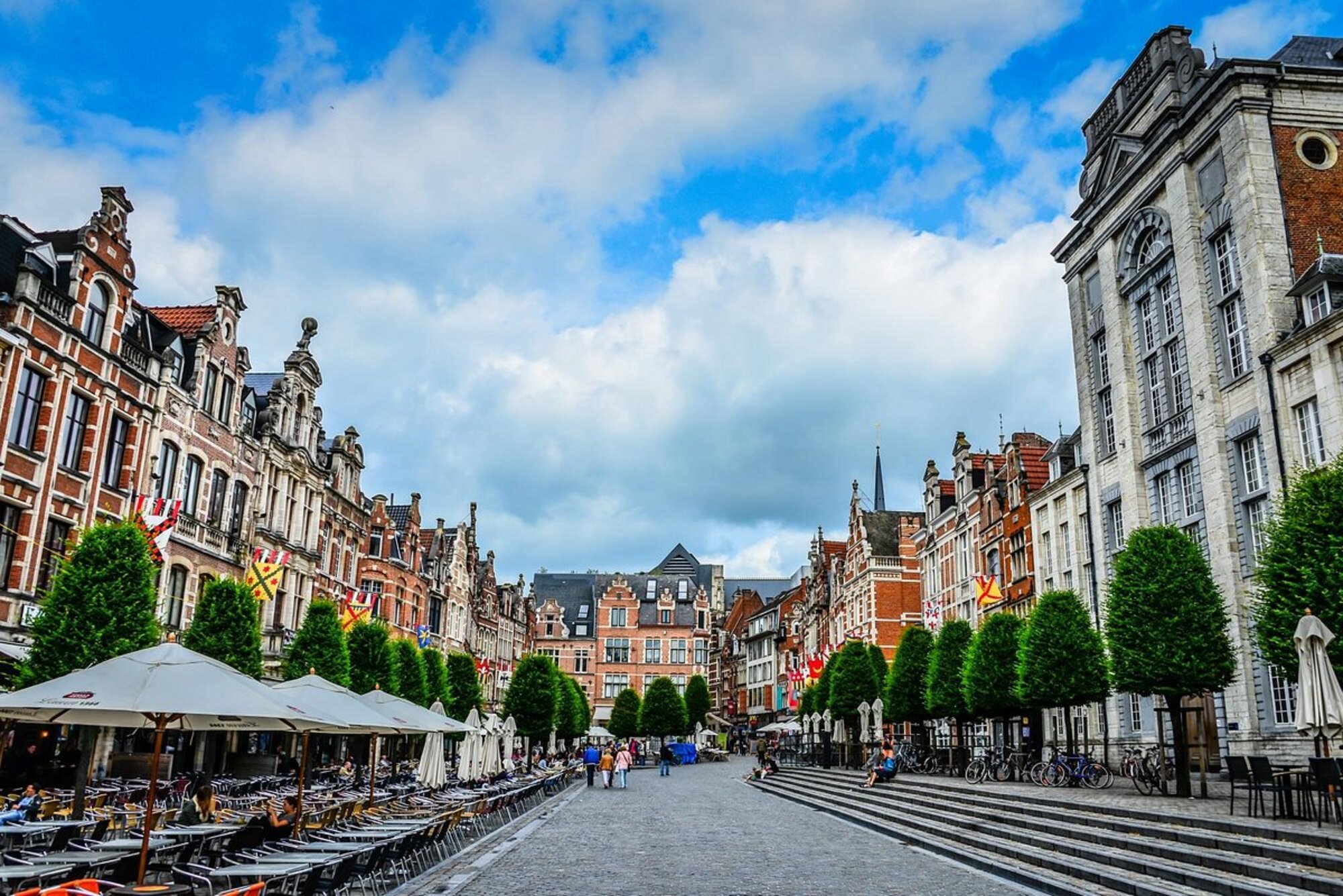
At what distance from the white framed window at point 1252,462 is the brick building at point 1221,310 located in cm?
5

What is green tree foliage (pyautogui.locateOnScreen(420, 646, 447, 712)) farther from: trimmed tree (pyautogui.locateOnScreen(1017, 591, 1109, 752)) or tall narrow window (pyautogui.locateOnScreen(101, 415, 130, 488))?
trimmed tree (pyautogui.locateOnScreen(1017, 591, 1109, 752))

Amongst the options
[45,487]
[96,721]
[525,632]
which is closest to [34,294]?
[45,487]

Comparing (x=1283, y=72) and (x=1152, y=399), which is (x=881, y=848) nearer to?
(x=1152, y=399)

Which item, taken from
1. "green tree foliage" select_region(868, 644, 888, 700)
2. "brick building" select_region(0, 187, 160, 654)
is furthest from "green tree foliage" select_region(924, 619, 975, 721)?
"brick building" select_region(0, 187, 160, 654)

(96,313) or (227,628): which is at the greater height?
(96,313)

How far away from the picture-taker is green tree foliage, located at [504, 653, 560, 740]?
5656cm

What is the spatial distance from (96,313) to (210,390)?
6444mm

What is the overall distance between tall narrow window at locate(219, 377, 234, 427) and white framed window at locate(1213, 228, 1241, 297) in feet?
106

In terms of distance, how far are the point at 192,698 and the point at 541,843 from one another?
10.8 metres

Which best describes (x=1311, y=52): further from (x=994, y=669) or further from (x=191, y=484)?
(x=191, y=484)

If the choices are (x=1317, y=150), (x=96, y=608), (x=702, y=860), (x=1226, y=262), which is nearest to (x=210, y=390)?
(x=96, y=608)

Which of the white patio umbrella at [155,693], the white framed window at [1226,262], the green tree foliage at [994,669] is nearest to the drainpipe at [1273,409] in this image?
the white framed window at [1226,262]

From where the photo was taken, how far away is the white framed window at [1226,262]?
26.7 meters

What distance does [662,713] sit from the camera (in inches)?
3135
